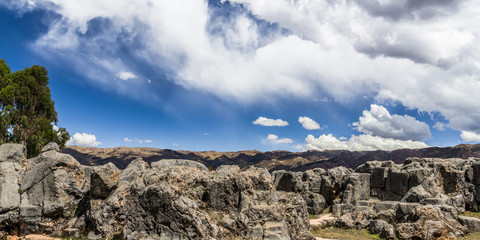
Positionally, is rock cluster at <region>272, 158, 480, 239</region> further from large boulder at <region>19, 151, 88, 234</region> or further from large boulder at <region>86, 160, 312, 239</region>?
large boulder at <region>19, 151, 88, 234</region>

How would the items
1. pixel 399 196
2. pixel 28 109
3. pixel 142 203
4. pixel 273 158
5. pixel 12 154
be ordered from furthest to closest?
pixel 273 158 → pixel 28 109 → pixel 399 196 → pixel 12 154 → pixel 142 203

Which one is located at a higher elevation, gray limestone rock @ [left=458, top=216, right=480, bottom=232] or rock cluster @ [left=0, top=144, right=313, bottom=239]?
rock cluster @ [left=0, top=144, right=313, bottom=239]

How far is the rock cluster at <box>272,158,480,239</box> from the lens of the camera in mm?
22172

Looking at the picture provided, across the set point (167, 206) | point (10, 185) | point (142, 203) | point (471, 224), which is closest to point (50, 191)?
point (10, 185)

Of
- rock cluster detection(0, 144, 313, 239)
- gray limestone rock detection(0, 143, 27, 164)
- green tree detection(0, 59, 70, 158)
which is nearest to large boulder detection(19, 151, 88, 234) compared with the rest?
rock cluster detection(0, 144, 313, 239)

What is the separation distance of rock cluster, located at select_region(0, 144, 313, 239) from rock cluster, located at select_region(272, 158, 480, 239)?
406 inches

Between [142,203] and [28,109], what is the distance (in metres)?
36.7

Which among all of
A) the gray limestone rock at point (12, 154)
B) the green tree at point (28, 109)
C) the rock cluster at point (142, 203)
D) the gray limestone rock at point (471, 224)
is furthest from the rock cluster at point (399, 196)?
the green tree at point (28, 109)

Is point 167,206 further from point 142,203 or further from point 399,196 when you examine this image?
point 399,196

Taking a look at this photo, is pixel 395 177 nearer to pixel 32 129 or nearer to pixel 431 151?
pixel 32 129

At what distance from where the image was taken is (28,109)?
42.9 m

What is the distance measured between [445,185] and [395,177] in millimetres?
5225

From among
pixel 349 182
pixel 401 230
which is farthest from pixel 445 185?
pixel 401 230

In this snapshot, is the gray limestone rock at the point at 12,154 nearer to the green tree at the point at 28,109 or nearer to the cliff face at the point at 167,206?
the cliff face at the point at 167,206
